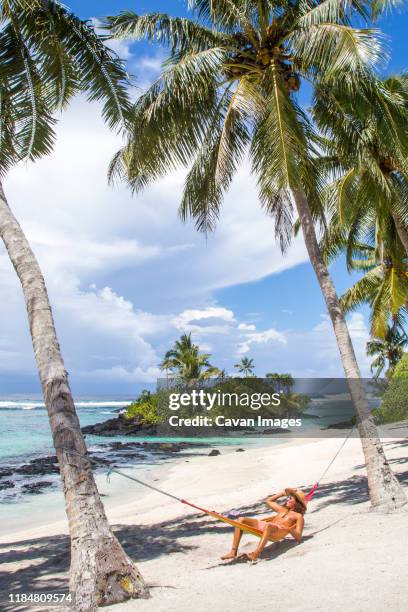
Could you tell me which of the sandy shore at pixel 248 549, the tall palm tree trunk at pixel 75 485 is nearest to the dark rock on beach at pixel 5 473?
the sandy shore at pixel 248 549

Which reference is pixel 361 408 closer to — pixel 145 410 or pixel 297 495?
pixel 297 495

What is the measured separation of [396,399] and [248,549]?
67.5 ft

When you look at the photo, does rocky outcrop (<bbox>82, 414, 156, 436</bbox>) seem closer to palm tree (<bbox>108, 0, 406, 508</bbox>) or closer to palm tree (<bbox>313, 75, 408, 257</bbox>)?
palm tree (<bbox>313, 75, 408, 257</bbox>)

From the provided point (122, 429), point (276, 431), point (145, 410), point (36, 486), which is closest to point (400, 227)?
point (36, 486)

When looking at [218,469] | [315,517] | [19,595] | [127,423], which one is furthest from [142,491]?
[127,423]

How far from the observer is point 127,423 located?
42281mm

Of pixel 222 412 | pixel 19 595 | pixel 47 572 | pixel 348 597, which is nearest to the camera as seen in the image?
pixel 348 597

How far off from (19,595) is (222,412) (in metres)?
34.4

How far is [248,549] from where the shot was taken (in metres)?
6.74

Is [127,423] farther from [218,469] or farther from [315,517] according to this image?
[315,517]

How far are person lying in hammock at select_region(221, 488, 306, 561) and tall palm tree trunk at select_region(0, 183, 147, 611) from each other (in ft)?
4.93

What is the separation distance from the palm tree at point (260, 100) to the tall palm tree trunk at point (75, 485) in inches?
155

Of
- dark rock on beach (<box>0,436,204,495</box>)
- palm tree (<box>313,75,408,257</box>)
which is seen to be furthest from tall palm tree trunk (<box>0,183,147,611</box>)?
dark rock on beach (<box>0,436,204,495</box>)

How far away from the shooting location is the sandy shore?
451cm
